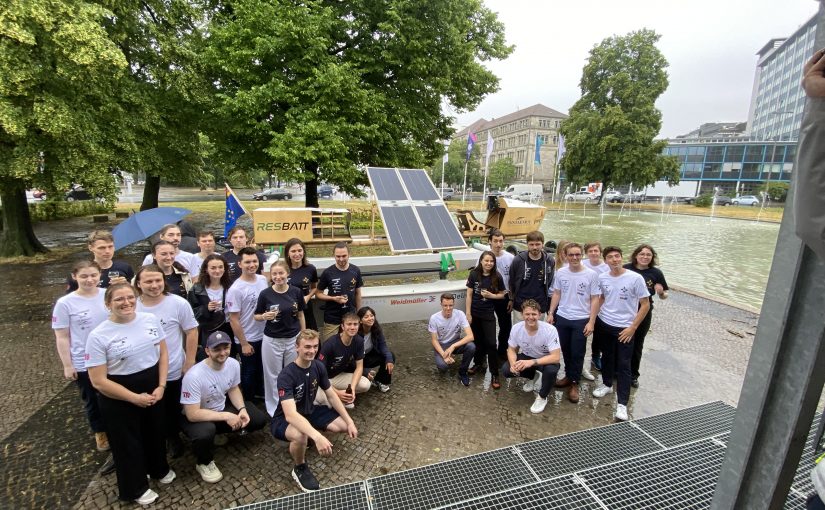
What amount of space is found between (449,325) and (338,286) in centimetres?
160

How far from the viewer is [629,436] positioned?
12.6 feet

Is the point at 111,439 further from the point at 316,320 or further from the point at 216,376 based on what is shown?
the point at 316,320

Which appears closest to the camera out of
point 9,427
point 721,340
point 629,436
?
point 629,436

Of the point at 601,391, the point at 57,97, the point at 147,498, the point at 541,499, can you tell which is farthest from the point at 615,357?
the point at 57,97

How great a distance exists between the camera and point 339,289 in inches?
200

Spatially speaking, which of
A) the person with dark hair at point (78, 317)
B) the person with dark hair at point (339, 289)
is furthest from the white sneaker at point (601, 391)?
the person with dark hair at point (78, 317)

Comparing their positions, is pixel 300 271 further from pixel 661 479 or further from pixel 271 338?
pixel 661 479

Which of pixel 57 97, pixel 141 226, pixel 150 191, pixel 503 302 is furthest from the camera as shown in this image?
pixel 150 191

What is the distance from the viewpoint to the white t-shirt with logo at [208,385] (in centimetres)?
353

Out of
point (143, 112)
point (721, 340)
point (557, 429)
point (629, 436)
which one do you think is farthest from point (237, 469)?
point (143, 112)

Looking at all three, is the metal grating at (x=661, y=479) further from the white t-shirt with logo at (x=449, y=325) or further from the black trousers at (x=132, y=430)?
the black trousers at (x=132, y=430)

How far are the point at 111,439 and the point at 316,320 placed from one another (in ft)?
9.80

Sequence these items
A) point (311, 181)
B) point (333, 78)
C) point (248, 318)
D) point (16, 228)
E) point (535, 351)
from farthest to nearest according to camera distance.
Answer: point (311, 181), point (16, 228), point (333, 78), point (535, 351), point (248, 318)

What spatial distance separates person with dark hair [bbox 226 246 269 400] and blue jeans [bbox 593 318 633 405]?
4.11 metres
